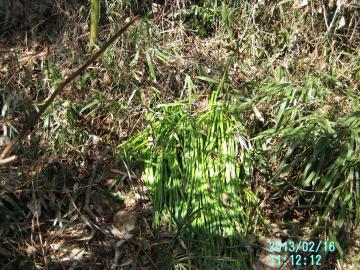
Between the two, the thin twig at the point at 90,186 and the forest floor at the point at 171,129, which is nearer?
the forest floor at the point at 171,129

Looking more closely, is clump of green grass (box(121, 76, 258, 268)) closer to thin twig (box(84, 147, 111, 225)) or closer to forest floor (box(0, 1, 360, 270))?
forest floor (box(0, 1, 360, 270))

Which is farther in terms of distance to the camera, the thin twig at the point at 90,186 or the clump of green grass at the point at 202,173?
the thin twig at the point at 90,186

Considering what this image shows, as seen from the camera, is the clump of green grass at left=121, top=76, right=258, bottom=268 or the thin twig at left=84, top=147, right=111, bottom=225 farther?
the thin twig at left=84, top=147, right=111, bottom=225

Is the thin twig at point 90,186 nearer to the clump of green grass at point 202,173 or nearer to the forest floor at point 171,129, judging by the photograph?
the forest floor at point 171,129

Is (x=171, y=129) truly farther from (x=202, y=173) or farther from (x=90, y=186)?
(x=90, y=186)

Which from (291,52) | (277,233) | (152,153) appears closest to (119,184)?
(152,153)

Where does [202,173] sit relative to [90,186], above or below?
above

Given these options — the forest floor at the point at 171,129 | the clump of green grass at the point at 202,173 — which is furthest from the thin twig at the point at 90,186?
the clump of green grass at the point at 202,173

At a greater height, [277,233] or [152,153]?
[152,153]

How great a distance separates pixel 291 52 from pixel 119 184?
5.68ft

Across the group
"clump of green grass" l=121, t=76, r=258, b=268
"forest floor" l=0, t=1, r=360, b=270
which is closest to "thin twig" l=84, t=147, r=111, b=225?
"forest floor" l=0, t=1, r=360, b=270

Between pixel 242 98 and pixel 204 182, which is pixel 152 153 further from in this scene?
pixel 242 98

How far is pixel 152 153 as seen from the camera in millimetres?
3480

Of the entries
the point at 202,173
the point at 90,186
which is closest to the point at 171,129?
the point at 202,173
